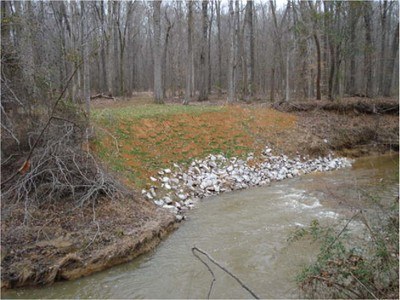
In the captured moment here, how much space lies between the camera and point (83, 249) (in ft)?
19.6

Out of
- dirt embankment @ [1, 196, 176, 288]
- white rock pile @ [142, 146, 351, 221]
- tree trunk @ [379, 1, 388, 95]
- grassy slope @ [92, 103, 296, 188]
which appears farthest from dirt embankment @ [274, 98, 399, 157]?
dirt embankment @ [1, 196, 176, 288]

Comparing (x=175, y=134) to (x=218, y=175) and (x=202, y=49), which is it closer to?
(x=218, y=175)

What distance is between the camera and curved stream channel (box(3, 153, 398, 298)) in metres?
5.15

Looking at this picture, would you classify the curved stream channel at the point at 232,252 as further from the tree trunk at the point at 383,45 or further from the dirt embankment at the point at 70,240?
the tree trunk at the point at 383,45

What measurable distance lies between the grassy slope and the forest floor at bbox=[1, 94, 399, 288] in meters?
0.04

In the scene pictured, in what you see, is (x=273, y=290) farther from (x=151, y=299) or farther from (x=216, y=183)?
(x=216, y=183)

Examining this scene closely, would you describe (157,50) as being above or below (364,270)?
above

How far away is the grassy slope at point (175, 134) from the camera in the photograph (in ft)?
33.7

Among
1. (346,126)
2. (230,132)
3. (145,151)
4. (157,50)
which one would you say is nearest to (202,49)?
(157,50)

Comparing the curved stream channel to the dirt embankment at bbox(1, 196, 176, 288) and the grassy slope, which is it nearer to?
the dirt embankment at bbox(1, 196, 176, 288)

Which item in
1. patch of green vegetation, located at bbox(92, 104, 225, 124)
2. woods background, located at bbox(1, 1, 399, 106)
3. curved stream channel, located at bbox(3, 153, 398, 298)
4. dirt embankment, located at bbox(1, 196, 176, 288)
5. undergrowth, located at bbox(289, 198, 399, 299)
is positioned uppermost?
woods background, located at bbox(1, 1, 399, 106)

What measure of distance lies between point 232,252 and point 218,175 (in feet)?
17.1

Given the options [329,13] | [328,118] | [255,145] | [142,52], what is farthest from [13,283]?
[142,52]

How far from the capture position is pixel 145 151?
1125 centimetres
